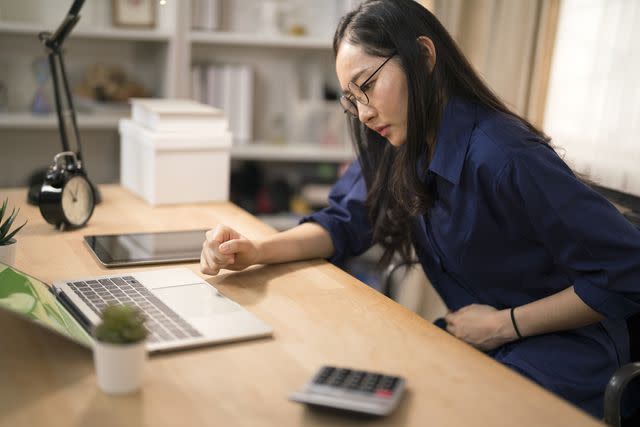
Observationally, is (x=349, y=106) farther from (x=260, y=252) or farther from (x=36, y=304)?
(x=36, y=304)

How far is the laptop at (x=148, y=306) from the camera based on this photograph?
1.02 meters

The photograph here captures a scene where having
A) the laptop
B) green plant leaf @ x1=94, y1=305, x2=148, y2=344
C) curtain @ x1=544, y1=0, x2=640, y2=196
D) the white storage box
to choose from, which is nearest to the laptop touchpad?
the laptop

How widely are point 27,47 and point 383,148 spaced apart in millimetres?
1758

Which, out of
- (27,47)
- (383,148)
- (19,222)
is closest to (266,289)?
(383,148)

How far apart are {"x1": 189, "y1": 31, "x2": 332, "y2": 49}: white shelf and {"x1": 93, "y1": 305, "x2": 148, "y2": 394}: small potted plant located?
6.39 ft

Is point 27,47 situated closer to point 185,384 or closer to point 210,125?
point 210,125

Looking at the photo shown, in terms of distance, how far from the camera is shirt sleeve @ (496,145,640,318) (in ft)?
4.01

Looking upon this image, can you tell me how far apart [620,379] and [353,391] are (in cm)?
53

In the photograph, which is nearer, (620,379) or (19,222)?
(620,379)

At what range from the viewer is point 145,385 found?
91cm

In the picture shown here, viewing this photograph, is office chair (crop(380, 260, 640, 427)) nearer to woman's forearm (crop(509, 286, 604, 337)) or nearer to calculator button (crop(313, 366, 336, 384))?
woman's forearm (crop(509, 286, 604, 337))

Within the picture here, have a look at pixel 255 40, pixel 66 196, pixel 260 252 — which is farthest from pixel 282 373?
pixel 255 40

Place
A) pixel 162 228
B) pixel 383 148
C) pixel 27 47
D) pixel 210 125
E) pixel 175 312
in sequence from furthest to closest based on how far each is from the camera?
pixel 27 47 → pixel 210 125 → pixel 162 228 → pixel 383 148 → pixel 175 312

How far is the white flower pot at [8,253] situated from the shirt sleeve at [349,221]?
2.00 ft
